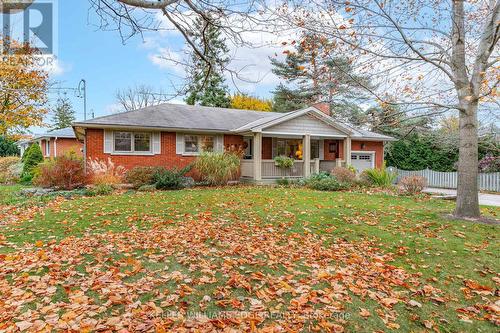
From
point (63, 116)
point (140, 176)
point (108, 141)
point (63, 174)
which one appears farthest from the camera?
point (63, 116)

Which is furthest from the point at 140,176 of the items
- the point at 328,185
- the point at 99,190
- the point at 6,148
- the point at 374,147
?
the point at 6,148

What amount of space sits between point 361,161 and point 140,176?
48.7ft

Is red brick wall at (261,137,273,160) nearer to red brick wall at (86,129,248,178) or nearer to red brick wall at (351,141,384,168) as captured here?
red brick wall at (86,129,248,178)

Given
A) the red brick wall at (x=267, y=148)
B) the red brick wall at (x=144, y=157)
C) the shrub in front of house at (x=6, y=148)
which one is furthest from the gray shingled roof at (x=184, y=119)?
the shrub in front of house at (x=6, y=148)

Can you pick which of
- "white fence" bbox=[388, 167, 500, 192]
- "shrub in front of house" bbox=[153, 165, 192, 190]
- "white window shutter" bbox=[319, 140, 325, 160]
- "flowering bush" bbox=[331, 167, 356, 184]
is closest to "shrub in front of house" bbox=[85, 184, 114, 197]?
"shrub in front of house" bbox=[153, 165, 192, 190]

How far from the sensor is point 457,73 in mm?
7453

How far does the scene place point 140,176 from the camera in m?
13.8

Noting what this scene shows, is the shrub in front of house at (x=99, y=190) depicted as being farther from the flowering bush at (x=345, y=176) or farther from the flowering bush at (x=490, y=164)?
the flowering bush at (x=490, y=164)

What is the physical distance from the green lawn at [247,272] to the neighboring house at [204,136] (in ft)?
24.8

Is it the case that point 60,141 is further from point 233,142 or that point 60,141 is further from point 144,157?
point 233,142

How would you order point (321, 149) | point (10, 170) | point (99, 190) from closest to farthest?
point (99, 190) → point (10, 170) → point (321, 149)

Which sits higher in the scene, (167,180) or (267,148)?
(267,148)

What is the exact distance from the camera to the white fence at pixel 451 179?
16859 mm

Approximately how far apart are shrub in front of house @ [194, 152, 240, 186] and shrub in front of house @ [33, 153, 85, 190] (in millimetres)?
4995
